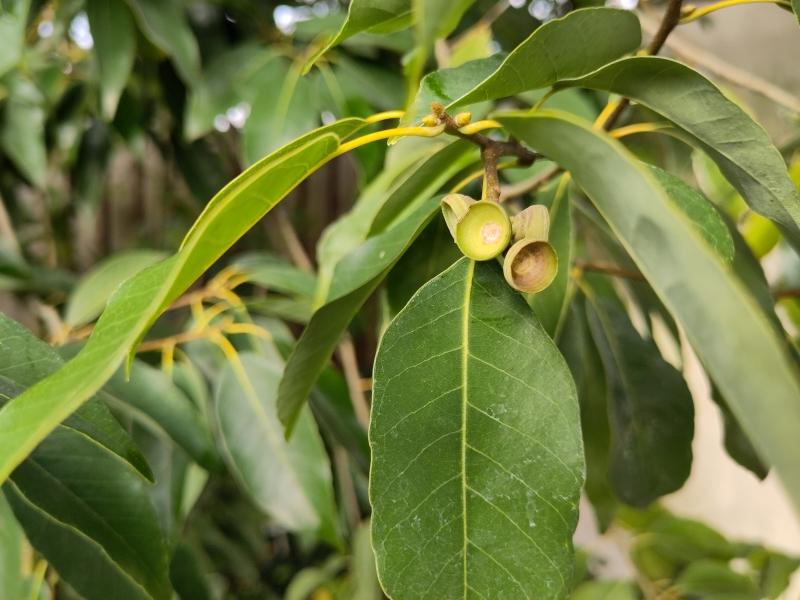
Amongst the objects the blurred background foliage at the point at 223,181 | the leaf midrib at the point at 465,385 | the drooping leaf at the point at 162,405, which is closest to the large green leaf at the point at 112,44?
the blurred background foliage at the point at 223,181

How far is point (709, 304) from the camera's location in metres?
0.17

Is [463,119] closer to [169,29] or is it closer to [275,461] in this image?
[275,461]

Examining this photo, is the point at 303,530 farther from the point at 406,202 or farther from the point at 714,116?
the point at 714,116

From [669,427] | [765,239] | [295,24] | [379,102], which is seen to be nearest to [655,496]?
[669,427]

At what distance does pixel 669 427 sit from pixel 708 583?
0.39 m

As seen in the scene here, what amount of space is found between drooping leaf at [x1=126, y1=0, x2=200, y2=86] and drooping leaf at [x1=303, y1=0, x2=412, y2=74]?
0.45m

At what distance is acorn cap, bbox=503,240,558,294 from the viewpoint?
0.29 metres

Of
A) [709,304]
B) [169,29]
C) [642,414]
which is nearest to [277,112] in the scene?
[169,29]

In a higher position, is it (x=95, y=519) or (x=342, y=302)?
(x=342, y=302)

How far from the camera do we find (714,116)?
0.29 m

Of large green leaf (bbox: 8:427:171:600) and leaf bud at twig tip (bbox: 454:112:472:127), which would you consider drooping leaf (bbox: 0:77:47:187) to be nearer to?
large green leaf (bbox: 8:427:171:600)

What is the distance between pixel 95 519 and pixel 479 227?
0.83ft

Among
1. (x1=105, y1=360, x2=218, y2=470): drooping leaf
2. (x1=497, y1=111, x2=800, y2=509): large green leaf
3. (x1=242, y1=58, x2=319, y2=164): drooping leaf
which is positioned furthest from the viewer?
(x1=242, y1=58, x2=319, y2=164): drooping leaf

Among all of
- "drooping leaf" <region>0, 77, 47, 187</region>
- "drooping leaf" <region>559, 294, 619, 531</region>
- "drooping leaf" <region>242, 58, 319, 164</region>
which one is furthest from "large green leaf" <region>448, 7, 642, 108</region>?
"drooping leaf" <region>0, 77, 47, 187</region>
